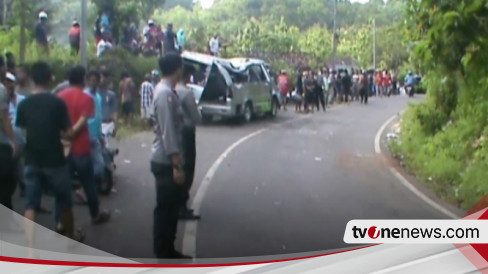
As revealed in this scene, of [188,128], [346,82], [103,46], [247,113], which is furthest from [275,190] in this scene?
[103,46]

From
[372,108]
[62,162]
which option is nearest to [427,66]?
[372,108]

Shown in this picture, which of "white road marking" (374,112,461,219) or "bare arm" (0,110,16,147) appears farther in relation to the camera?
"white road marking" (374,112,461,219)

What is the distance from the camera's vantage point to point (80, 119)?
1839 millimetres

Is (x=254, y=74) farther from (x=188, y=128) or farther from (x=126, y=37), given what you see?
(x=126, y=37)

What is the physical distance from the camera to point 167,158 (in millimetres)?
1942

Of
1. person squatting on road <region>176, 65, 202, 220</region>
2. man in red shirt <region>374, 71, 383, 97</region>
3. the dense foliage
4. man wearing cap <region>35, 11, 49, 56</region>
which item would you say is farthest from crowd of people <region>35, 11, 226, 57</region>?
the dense foliage

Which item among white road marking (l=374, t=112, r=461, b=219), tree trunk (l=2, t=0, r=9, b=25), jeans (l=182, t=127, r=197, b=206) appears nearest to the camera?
tree trunk (l=2, t=0, r=9, b=25)

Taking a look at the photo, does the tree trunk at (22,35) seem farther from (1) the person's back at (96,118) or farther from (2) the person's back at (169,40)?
(2) the person's back at (169,40)

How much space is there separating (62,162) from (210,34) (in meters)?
0.61

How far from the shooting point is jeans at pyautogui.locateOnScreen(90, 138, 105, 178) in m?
1.86

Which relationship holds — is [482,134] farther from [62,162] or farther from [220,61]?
[62,162]

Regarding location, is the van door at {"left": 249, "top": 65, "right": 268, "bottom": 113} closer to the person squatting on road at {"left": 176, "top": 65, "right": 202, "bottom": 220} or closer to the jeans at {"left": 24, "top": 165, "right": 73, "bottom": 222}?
the person squatting on road at {"left": 176, "top": 65, "right": 202, "bottom": 220}

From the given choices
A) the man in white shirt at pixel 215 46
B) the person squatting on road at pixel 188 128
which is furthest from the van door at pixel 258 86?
the person squatting on road at pixel 188 128

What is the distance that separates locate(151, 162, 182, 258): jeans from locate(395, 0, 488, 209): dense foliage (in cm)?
80
